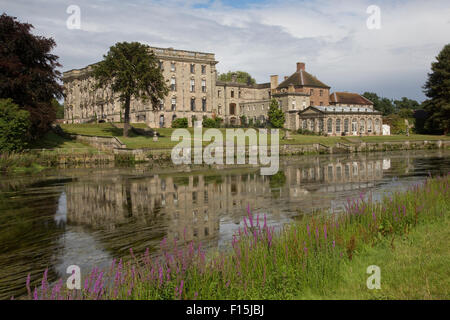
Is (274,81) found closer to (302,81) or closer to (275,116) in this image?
(302,81)

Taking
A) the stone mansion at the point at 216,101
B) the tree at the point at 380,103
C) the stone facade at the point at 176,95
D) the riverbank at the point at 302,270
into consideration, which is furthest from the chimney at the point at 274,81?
the riverbank at the point at 302,270

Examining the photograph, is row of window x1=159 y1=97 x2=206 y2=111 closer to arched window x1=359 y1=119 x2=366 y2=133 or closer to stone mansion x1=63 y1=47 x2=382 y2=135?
stone mansion x1=63 y1=47 x2=382 y2=135

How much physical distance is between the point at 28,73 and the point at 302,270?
39.4m

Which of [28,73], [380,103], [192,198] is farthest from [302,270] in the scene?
[380,103]

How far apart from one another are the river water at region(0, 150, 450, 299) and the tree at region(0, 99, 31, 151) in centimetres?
549

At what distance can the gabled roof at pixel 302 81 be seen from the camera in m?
83.8

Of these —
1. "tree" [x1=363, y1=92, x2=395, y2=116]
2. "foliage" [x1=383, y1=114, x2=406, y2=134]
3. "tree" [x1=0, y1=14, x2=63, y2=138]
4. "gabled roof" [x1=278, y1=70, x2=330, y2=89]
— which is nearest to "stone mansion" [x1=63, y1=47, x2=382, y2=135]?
"gabled roof" [x1=278, y1=70, x2=330, y2=89]

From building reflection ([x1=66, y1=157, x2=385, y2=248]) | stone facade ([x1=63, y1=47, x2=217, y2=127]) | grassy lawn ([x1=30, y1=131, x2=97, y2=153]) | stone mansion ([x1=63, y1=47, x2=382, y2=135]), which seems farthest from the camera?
stone mansion ([x1=63, y1=47, x2=382, y2=135])

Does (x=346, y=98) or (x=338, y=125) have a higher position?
(x=346, y=98)

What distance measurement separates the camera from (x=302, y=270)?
6.77 meters

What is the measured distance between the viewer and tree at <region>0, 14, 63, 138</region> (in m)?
36.8
